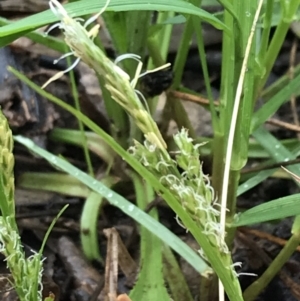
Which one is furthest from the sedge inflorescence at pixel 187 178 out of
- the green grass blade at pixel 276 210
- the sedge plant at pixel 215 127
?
the green grass blade at pixel 276 210

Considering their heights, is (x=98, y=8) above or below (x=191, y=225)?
above

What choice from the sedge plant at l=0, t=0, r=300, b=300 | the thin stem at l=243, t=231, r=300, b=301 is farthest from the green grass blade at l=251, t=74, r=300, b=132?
the thin stem at l=243, t=231, r=300, b=301

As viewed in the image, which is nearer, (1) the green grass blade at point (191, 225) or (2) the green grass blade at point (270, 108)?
(1) the green grass blade at point (191, 225)

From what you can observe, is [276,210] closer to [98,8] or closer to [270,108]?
[270,108]

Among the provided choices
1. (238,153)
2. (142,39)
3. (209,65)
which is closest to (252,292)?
(238,153)

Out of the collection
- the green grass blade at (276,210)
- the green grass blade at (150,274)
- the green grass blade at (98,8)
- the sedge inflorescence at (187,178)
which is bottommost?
the green grass blade at (150,274)

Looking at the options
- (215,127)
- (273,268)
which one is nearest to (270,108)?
(215,127)

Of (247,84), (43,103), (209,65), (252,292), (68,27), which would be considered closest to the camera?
(68,27)

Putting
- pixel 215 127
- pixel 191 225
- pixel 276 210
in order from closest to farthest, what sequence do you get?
pixel 191 225 → pixel 276 210 → pixel 215 127

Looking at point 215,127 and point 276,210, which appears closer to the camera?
point 276,210

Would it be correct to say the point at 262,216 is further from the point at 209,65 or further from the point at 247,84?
the point at 209,65

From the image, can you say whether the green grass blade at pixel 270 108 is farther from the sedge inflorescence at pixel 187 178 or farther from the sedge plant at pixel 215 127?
the sedge inflorescence at pixel 187 178
